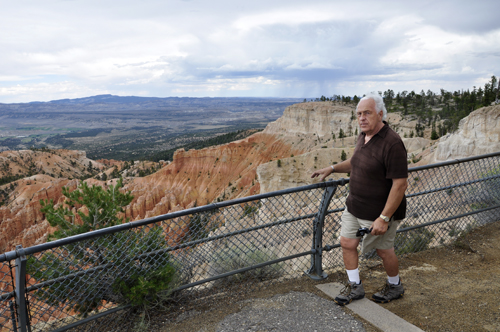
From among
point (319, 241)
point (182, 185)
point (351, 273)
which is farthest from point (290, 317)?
point (182, 185)

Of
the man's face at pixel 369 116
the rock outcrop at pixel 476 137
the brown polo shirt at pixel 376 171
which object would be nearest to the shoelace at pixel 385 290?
the brown polo shirt at pixel 376 171

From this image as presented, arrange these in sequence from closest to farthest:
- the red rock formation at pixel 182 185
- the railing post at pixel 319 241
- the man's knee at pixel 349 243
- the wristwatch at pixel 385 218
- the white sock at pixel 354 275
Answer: the wristwatch at pixel 385 218 → the man's knee at pixel 349 243 → the white sock at pixel 354 275 → the railing post at pixel 319 241 → the red rock formation at pixel 182 185

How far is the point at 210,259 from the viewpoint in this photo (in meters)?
4.17

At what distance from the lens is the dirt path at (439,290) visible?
11.7ft

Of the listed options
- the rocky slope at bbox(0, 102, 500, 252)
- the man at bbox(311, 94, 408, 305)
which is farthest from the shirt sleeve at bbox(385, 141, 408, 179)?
the rocky slope at bbox(0, 102, 500, 252)

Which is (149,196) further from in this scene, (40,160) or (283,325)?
(40,160)

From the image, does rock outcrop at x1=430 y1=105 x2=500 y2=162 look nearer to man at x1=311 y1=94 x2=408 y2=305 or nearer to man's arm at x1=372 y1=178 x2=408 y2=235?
man at x1=311 y1=94 x2=408 y2=305

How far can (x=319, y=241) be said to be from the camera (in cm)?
446

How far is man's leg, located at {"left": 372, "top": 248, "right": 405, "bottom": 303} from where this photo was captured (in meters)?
3.77

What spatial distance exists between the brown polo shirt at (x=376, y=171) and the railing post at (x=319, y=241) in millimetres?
539

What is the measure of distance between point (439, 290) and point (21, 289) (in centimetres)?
461

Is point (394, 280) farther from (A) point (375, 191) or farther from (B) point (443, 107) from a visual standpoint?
(B) point (443, 107)

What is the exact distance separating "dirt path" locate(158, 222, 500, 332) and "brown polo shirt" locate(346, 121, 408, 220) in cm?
120

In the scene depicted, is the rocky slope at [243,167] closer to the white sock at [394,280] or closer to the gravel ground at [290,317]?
the white sock at [394,280]
